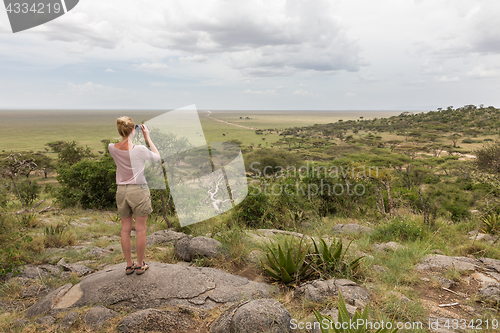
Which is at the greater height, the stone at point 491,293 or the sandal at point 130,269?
the sandal at point 130,269

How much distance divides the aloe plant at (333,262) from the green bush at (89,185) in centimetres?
1128

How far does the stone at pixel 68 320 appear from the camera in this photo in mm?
3394

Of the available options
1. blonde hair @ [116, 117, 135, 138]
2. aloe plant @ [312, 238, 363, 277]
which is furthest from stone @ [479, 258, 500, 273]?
blonde hair @ [116, 117, 135, 138]

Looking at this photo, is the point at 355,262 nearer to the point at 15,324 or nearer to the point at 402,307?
the point at 402,307

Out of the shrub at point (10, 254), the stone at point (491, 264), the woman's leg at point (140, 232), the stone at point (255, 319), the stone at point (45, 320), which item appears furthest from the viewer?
the stone at point (491, 264)

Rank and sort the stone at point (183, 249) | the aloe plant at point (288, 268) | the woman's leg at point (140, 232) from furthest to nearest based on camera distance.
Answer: the stone at point (183, 249), the aloe plant at point (288, 268), the woman's leg at point (140, 232)

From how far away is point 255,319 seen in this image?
3074 millimetres

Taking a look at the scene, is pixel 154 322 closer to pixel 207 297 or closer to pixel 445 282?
pixel 207 297

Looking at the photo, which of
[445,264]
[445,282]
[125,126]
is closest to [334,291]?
[445,282]

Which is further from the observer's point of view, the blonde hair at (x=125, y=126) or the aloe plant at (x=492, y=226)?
the aloe plant at (x=492, y=226)

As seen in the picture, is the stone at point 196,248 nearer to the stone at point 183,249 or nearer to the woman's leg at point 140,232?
the stone at point 183,249

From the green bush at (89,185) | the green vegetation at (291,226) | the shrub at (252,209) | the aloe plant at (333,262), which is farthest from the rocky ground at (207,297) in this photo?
the green bush at (89,185)

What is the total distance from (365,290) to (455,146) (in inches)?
2657

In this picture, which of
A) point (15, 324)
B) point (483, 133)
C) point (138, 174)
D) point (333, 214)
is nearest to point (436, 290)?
point (138, 174)
